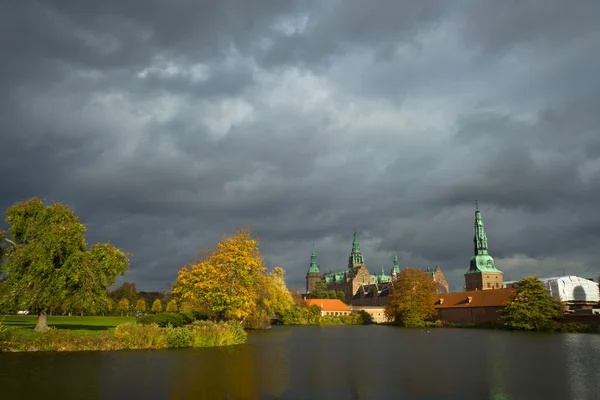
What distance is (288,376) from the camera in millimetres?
18938

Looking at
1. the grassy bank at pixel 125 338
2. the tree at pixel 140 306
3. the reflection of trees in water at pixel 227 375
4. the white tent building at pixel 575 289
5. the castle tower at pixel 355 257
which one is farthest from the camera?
the castle tower at pixel 355 257

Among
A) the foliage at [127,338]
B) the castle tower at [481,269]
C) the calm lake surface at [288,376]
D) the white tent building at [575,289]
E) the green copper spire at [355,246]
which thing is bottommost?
the calm lake surface at [288,376]

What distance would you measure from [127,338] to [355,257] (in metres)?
162

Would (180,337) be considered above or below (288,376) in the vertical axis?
above

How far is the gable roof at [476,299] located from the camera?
75.1 metres

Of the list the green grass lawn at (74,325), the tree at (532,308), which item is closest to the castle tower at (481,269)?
the tree at (532,308)

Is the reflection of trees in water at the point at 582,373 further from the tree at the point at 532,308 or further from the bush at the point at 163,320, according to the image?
the tree at the point at 532,308

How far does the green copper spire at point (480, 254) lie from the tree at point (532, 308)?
73.3 meters

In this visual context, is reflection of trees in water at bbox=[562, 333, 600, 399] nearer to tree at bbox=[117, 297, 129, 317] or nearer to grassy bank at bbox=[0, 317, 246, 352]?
grassy bank at bbox=[0, 317, 246, 352]

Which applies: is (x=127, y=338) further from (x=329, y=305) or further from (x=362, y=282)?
(x=362, y=282)

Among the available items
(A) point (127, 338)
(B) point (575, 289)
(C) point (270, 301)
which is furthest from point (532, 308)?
(B) point (575, 289)

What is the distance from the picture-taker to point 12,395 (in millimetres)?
13648

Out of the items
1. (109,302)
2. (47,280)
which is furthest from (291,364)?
(47,280)

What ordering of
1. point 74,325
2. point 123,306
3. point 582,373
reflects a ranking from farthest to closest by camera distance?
1. point 123,306
2. point 74,325
3. point 582,373
